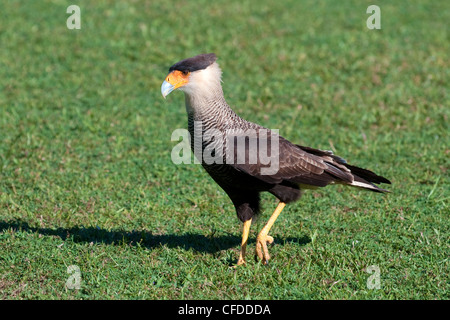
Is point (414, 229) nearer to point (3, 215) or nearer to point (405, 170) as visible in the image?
point (405, 170)

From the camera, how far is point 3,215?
6.09 meters

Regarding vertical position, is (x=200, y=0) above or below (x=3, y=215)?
above

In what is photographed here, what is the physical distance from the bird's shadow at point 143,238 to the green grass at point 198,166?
0.07 feet

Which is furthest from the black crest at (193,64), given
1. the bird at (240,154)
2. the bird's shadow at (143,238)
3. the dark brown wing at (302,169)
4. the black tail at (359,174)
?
the bird's shadow at (143,238)

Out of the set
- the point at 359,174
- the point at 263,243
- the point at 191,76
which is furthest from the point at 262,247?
the point at 191,76

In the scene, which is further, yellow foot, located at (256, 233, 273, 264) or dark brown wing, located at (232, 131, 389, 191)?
yellow foot, located at (256, 233, 273, 264)

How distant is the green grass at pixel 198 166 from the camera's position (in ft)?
16.6

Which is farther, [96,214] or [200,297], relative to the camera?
[96,214]

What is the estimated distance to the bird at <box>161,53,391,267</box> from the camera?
5020 millimetres

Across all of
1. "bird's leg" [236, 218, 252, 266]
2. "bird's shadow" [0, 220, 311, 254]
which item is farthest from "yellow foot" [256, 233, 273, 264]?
"bird's shadow" [0, 220, 311, 254]

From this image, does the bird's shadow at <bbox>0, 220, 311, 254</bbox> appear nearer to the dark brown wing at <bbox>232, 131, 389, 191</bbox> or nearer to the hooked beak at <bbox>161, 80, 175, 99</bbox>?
the dark brown wing at <bbox>232, 131, 389, 191</bbox>

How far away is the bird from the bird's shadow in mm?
420
